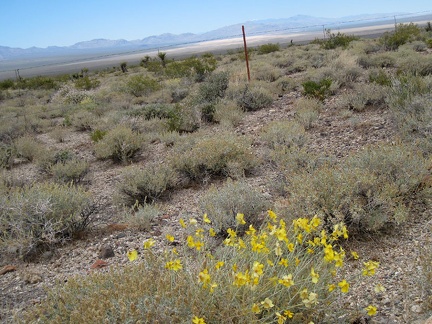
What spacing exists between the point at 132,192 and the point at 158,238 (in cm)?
154

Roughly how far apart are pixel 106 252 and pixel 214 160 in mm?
2560

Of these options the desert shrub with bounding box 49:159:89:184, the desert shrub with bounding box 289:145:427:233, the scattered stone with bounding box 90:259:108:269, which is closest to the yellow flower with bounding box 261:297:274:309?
the desert shrub with bounding box 289:145:427:233

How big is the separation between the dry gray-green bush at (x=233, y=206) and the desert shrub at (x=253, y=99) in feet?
20.6

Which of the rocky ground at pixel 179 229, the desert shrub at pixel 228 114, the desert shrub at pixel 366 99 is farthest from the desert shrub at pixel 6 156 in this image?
the desert shrub at pixel 366 99

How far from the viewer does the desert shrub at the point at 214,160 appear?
6.21 metres

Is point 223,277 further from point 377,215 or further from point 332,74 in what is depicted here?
point 332,74

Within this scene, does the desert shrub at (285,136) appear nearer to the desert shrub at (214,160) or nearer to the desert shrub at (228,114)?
the desert shrub at (214,160)

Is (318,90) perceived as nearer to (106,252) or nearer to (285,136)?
(285,136)

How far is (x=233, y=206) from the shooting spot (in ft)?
14.6

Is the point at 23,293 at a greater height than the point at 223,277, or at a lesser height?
lesser

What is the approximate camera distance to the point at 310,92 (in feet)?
34.3

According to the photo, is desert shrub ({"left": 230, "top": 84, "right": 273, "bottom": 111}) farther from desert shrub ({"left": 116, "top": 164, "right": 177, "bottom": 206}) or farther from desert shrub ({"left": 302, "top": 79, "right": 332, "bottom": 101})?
desert shrub ({"left": 116, "top": 164, "right": 177, "bottom": 206})

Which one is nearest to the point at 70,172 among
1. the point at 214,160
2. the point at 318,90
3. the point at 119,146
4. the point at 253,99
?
the point at 119,146

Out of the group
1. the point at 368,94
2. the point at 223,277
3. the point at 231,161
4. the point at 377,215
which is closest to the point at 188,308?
the point at 223,277
